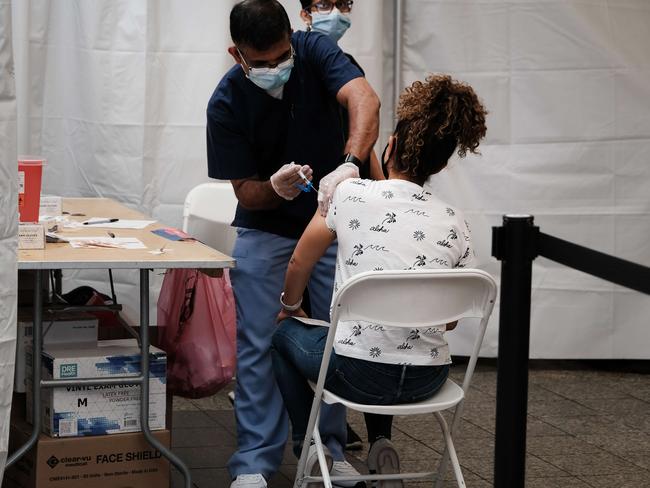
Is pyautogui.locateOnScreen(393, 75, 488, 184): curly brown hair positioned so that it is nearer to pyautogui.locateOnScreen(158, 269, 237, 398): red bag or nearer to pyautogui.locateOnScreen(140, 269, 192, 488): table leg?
pyautogui.locateOnScreen(140, 269, 192, 488): table leg

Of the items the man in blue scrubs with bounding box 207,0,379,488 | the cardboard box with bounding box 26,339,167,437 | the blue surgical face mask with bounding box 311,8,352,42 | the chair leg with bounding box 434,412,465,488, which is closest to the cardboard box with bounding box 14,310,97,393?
the cardboard box with bounding box 26,339,167,437

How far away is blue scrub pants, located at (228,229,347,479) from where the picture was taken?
10.7 ft

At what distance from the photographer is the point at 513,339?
2.29m

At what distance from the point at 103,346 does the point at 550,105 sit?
8.29ft

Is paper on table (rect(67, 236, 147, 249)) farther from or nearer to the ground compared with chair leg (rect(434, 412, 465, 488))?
farther from the ground

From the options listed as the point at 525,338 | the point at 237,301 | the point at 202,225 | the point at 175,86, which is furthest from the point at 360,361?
the point at 175,86

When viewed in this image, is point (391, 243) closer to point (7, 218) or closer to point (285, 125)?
point (285, 125)

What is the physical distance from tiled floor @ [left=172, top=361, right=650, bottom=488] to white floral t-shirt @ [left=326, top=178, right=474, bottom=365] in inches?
31.2

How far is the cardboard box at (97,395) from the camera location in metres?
3.03

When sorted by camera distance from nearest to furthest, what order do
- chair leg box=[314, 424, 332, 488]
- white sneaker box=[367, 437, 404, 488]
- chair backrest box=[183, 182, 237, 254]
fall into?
chair leg box=[314, 424, 332, 488] → white sneaker box=[367, 437, 404, 488] → chair backrest box=[183, 182, 237, 254]

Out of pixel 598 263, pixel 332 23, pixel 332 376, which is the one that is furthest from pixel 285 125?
pixel 598 263

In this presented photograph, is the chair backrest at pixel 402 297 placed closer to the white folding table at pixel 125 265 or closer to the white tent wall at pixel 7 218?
the white folding table at pixel 125 265

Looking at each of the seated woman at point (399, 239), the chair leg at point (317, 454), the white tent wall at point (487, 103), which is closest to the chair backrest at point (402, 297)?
the seated woman at point (399, 239)

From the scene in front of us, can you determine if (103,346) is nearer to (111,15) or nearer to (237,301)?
(237,301)
